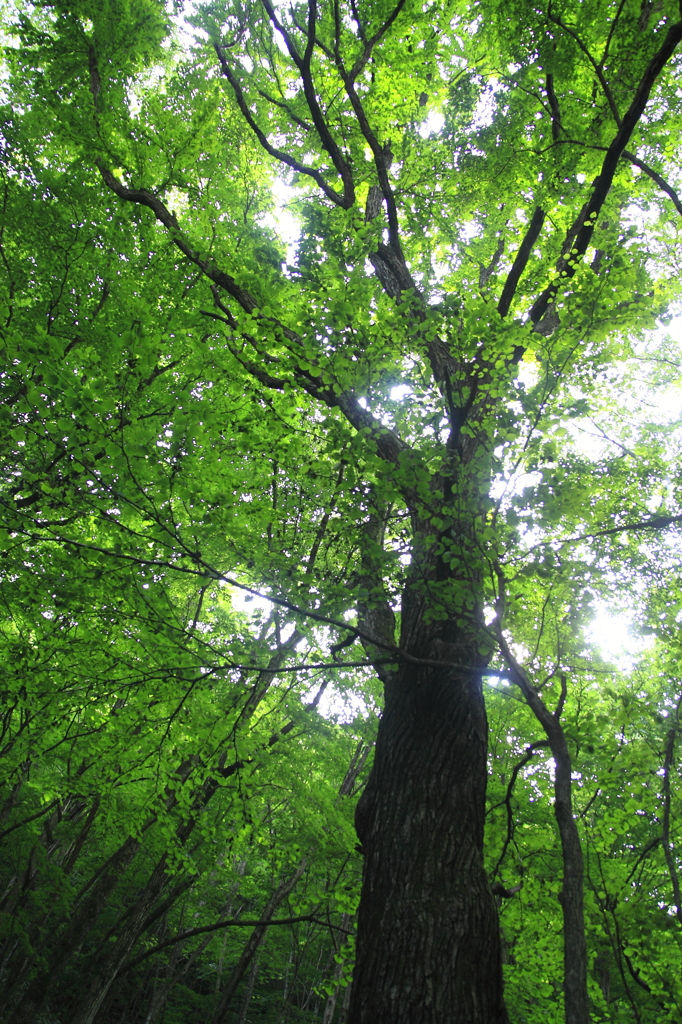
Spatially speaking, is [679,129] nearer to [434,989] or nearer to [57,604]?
[434,989]

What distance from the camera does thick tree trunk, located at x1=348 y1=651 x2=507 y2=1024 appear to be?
6.82ft

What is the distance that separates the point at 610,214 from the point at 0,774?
29.9ft

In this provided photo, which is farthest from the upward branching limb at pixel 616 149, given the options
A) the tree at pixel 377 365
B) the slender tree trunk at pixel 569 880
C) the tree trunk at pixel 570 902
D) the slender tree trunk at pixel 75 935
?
the slender tree trunk at pixel 75 935

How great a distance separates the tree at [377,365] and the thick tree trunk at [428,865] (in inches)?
0.5

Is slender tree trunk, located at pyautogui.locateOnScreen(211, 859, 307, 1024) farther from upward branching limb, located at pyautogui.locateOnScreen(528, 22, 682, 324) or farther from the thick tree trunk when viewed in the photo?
upward branching limb, located at pyautogui.locateOnScreen(528, 22, 682, 324)

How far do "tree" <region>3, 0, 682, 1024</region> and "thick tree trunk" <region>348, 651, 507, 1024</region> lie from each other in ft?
0.04

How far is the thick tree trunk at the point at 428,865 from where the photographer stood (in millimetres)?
2078

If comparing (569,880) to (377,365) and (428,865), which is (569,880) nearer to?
(428,865)

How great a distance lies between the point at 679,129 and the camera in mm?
4508

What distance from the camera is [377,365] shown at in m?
3.72

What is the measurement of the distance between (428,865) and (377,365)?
3025mm

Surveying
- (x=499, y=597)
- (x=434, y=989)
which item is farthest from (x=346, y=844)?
(x=499, y=597)

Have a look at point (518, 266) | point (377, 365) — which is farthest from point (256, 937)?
point (518, 266)

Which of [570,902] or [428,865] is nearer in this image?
[570,902]
